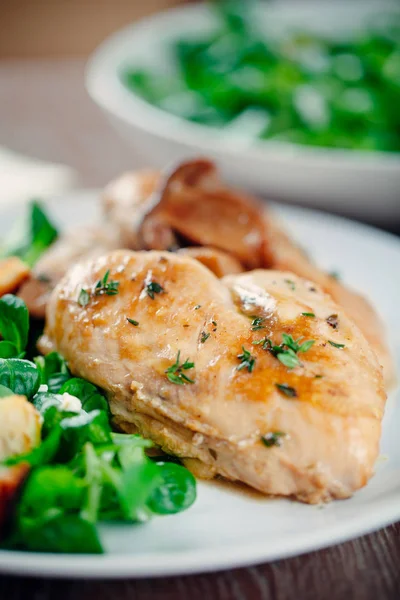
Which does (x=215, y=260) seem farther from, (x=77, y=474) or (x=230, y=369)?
A: (x=77, y=474)

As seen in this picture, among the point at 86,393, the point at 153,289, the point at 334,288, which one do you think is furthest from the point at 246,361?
the point at 334,288

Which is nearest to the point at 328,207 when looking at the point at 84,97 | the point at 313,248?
the point at 313,248

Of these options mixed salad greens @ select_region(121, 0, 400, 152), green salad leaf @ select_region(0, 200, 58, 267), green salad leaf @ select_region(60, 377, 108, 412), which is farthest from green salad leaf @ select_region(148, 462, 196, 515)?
mixed salad greens @ select_region(121, 0, 400, 152)

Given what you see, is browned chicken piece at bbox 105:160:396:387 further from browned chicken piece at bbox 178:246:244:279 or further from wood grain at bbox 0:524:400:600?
wood grain at bbox 0:524:400:600

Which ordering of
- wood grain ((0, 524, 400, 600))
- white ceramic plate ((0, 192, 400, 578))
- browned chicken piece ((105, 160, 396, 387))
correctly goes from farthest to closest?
browned chicken piece ((105, 160, 396, 387)) < wood grain ((0, 524, 400, 600)) < white ceramic plate ((0, 192, 400, 578))

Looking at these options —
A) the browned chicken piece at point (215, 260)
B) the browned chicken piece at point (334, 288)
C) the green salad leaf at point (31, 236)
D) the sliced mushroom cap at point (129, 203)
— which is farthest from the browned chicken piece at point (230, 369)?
the green salad leaf at point (31, 236)

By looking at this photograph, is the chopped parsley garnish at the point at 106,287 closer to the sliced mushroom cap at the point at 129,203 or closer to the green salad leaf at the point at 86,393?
the green salad leaf at the point at 86,393
